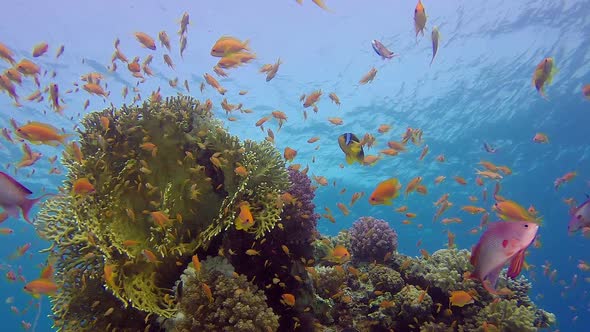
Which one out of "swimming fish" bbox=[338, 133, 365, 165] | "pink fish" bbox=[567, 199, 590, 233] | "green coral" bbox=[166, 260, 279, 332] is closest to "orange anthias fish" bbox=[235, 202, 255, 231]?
"green coral" bbox=[166, 260, 279, 332]

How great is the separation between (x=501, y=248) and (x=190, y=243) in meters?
3.41

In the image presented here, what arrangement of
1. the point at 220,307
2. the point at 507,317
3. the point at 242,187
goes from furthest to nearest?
the point at 507,317
the point at 242,187
the point at 220,307

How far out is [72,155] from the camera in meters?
4.45

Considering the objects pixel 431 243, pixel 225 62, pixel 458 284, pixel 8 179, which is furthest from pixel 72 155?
pixel 431 243

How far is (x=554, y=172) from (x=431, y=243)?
32455 mm

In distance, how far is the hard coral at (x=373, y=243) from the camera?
293 inches

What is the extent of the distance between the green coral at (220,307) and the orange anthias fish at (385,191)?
216 cm

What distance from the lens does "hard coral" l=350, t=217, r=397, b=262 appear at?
744cm

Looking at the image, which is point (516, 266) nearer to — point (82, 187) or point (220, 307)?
point (220, 307)

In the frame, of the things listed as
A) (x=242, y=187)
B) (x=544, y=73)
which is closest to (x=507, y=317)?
(x=544, y=73)

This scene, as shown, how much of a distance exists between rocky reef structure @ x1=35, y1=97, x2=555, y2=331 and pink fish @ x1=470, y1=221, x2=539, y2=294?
2268 mm

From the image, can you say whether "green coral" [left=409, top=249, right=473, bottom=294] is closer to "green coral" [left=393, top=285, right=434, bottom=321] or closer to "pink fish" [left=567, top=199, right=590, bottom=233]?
"green coral" [left=393, top=285, right=434, bottom=321]

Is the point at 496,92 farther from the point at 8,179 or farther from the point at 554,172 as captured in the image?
the point at 8,179

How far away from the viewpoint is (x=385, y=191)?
4.93 metres
